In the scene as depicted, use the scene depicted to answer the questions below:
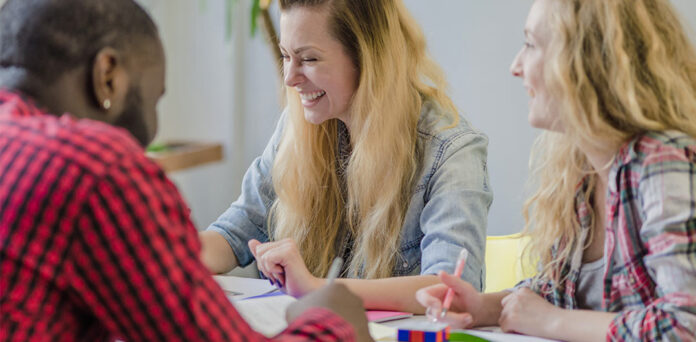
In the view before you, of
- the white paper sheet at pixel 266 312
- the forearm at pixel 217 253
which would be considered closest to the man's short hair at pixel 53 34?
the white paper sheet at pixel 266 312

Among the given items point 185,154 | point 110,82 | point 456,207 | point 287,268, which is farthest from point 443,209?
point 185,154

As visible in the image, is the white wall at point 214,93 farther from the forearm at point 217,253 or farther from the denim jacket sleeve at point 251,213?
the forearm at point 217,253

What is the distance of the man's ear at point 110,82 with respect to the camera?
838mm

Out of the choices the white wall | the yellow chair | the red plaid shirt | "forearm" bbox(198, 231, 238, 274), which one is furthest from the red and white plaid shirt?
the white wall

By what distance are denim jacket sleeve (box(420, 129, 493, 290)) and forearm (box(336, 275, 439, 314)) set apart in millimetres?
89

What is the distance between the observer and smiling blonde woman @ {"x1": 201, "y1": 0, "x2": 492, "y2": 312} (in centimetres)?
158

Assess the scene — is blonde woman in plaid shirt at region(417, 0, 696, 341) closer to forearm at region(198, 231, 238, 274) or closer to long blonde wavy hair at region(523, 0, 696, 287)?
long blonde wavy hair at region(523, 0, 696, 287)

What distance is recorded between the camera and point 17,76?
0.83 m

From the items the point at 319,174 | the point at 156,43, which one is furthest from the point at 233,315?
the point at 319,174

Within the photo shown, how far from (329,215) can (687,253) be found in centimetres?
86

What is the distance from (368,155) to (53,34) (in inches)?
35.4

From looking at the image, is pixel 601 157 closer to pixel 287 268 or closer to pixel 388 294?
pixel 388 294

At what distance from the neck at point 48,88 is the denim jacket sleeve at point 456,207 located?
2.67ft

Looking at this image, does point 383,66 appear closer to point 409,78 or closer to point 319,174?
point 409,78
